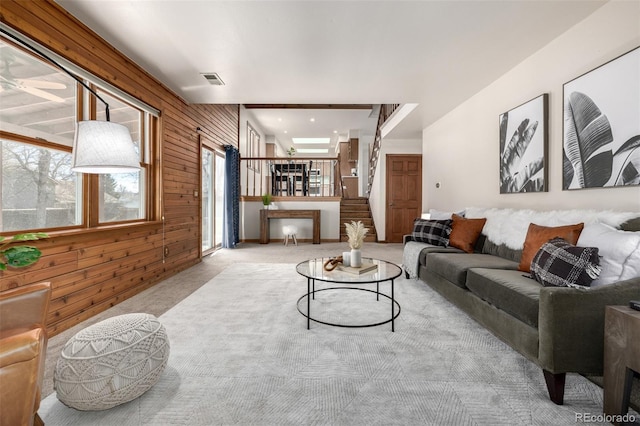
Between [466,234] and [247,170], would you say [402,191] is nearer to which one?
[466,234]

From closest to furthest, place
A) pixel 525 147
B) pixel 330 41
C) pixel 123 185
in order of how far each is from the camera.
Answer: pixel 330 41 < pixel 525 147 < pixel 123 185

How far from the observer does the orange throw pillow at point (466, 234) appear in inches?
126

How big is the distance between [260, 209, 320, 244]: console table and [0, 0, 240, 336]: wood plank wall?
2365 millimetres

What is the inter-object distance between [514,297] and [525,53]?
2716 millimetres

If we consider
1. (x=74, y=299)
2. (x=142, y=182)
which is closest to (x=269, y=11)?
(x=142, y=182)

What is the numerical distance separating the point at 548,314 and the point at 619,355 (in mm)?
276

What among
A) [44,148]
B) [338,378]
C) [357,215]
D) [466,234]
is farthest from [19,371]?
[357,215]

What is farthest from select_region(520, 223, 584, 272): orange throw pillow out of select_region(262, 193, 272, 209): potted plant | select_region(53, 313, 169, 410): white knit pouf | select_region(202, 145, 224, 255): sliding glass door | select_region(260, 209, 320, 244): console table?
select_region(262, 193, 272, 209): potted plant

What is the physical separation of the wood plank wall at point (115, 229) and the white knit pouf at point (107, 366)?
109 cm

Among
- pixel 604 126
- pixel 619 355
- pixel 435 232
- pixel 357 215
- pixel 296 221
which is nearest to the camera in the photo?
pixel 619 355

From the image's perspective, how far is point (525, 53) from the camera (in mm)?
2984

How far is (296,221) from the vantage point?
24.4ft

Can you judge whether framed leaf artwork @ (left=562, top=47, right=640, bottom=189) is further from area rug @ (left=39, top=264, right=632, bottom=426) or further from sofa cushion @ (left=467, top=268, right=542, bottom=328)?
area rug @ (left=39, top=264, right=632, bottom=426)

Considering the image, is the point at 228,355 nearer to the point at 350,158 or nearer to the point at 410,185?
the point at 410,185
